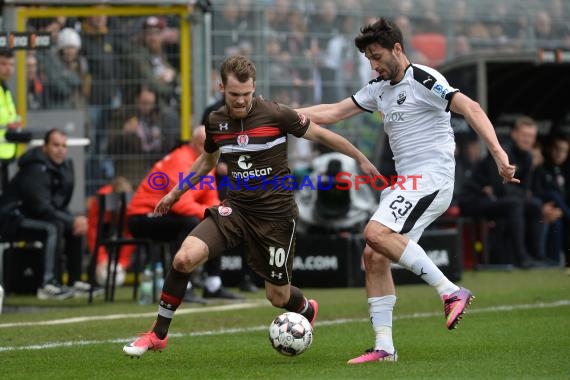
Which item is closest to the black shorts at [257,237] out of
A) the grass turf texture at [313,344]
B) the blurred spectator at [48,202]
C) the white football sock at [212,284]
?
the grass turf texture at [313,344]

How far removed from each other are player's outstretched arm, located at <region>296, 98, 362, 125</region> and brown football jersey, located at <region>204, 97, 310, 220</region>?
0.33m

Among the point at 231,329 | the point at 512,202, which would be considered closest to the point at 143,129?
the point at 512,202

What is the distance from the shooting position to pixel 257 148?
9.00 m

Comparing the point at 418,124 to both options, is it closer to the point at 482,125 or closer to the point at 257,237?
the point at 482,125

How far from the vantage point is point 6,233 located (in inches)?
588

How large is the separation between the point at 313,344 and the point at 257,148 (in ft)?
5.93

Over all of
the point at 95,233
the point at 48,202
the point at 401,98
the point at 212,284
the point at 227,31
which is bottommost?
the point at 212,284

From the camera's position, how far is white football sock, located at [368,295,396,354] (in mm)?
8648

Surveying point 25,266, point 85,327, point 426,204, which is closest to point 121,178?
point 25,266

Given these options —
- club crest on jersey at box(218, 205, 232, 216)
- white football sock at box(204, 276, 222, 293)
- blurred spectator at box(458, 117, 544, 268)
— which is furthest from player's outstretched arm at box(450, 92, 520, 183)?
blurred spectator at box(458, 117, 544, 268)

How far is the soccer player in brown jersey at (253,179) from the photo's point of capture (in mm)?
8820

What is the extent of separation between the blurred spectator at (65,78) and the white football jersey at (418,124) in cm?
872

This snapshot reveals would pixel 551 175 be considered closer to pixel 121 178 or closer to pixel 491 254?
pixel 491 254

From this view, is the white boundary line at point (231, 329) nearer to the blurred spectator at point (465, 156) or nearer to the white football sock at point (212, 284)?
the white football sock at point (212, 284)
